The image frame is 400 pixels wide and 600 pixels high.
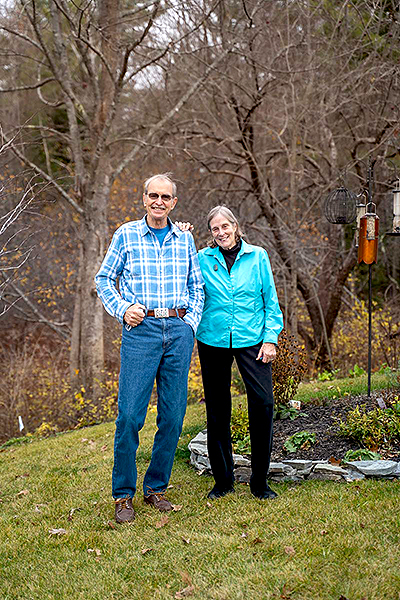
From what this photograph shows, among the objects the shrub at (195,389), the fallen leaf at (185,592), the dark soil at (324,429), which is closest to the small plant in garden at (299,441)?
the dark soil at (324,429)

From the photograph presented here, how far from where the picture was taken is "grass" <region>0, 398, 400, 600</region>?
293 cm

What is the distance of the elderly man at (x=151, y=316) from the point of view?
3.66 metres

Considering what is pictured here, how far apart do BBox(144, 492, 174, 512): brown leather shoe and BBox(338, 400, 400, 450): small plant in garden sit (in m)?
1.57

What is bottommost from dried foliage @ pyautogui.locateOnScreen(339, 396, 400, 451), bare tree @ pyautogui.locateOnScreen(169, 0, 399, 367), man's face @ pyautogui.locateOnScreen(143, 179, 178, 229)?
dried foliage @ pyautogui.locateOnScreen(339, 396, 400, 451)

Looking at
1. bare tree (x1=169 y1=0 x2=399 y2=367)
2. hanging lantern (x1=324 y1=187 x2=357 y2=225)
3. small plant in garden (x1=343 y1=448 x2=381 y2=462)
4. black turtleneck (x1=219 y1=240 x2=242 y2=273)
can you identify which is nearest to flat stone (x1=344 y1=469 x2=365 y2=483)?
small plant in garden (x1=343 y1=448 x2=381 y2=462)

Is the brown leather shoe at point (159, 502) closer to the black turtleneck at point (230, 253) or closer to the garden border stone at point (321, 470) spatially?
the garden border stone at point (321, 470)

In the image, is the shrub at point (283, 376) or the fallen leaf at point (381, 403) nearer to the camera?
the fallen leaf at point (381, 403)

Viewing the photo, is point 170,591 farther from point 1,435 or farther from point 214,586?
point 1,435

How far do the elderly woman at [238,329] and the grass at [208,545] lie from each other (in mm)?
420

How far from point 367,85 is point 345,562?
27.3ft

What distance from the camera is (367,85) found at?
31.7 feet

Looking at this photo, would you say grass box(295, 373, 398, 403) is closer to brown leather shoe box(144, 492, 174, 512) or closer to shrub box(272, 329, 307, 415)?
shrub box(272, 329, 307, 415)

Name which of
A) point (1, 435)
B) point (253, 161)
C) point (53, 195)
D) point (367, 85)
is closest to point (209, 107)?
point (253, 161)

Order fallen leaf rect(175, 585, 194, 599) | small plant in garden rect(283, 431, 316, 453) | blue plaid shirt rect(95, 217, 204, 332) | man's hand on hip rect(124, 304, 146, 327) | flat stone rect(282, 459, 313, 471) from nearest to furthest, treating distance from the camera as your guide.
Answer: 1. fallen leaf rect(175, 585, 194, 599)
2. man's hand on hip rect(124, 304, 146, 327)
3. blue plaid shirt rect(95, 217, 204, 332)
4. flat stone rect(282, 459, 313, 471)
5. small plant in garden rect(283, 431, 316, 453)
